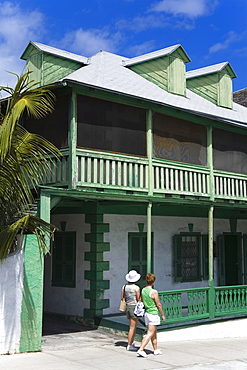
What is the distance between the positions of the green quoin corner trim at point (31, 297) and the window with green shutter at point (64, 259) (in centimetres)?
412

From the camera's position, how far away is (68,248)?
1398 cm

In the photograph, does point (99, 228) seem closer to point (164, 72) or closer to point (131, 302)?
point (131, 302)

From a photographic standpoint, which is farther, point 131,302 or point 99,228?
point 99,228

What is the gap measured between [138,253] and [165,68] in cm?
550

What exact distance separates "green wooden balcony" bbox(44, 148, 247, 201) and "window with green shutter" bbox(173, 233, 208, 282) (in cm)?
211

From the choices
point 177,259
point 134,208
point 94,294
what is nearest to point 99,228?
point 134,208

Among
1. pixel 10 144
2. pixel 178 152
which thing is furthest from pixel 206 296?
pixel 10 144

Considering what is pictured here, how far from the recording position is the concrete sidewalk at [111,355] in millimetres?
8711

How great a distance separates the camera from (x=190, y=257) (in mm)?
15703

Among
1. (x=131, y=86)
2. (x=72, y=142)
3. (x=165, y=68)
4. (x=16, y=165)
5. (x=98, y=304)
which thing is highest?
(x=165, y=68)

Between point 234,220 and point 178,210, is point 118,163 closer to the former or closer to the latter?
point 178,210

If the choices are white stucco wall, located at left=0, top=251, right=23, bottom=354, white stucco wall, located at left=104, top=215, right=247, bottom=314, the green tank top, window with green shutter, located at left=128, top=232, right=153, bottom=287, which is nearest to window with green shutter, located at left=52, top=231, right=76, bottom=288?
white stucco wall, located at left=104, top=215, right=247, bottom=314

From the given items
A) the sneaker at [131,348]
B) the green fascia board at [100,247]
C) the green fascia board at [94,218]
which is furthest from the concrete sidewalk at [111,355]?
the green fascia board at [94,218]

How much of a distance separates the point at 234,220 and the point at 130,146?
21.8 ft
